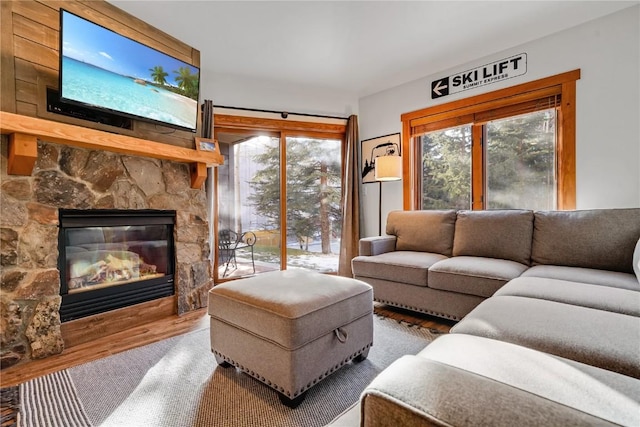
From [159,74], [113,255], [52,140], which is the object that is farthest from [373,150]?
[52,140]

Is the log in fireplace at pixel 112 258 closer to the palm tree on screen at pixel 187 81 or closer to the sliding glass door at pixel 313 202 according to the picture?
the palm tree on screen at pixel 187 81

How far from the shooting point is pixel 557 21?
8.75 feet

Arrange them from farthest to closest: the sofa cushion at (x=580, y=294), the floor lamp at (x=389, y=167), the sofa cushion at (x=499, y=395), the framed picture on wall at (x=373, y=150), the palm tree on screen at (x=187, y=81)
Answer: the framed picture on wall at (x=373, y=150)
the floor lamp at (x=389, y=167)
the palm tree on screen at (x=187, y=81)
the sofa cushion at (x=580, y=294)
the sofa cushion at (x=499, y=395)

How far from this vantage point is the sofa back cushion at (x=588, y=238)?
6.98 feet

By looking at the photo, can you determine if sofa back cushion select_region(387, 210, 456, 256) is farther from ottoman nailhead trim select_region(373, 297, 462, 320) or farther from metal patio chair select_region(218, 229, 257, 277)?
metal patio chair select_region(218, 229, 257, 277)

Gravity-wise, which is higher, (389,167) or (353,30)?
(353,30)

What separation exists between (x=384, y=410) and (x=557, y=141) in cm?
335

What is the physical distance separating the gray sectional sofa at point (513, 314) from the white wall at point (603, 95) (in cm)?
49

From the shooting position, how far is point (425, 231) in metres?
3.12

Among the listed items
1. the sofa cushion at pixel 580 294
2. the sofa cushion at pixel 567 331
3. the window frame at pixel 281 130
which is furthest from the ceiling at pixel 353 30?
the sofa cushion at pixel 567 331

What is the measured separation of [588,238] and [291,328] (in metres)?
2.27

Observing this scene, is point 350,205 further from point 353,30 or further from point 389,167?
point 353,30

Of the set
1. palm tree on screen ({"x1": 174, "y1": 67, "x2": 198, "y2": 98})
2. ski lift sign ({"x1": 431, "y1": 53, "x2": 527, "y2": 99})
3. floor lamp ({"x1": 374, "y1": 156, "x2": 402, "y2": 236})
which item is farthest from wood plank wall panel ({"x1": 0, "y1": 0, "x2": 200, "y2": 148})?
ski lift sign ({"x1": 431, "y1": 53, "x2": 527, "y2": 99})

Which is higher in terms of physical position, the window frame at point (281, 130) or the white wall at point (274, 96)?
the white wall at point (274, 96)
